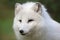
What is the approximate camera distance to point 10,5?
38.9 ft

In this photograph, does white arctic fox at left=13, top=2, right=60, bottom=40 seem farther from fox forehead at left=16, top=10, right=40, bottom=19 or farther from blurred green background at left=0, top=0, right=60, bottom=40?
blurred green background at left=0, top=0, right=60, bottom=40

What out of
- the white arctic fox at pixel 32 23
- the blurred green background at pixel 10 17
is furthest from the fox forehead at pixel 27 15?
the blurred green background at pixel 10 17

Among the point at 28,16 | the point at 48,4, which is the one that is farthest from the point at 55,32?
the point at 48,4

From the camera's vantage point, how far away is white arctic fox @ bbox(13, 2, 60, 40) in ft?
19.9

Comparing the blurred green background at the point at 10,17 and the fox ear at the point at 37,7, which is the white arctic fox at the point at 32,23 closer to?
the fox ear at the point at 37,7

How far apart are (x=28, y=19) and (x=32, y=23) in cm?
11

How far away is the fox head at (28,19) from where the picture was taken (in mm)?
6008

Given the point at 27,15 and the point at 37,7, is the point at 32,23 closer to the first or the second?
the point at 27,15

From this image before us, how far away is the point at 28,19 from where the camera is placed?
6090 mm

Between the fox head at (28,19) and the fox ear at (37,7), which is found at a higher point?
the fox ear at (37,7)

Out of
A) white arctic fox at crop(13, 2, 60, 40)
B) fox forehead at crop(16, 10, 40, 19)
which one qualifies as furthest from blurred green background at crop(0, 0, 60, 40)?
fox forehead at crop(16, 10, 40, 19)

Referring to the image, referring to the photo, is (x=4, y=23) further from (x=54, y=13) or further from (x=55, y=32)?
(x=55, y=32)

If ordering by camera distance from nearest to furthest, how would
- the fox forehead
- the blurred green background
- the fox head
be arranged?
the fox head, the fox forehead, the blurred green background

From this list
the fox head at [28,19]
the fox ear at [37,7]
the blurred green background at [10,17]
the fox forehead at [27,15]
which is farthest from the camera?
the blurred green background at [10,17]
